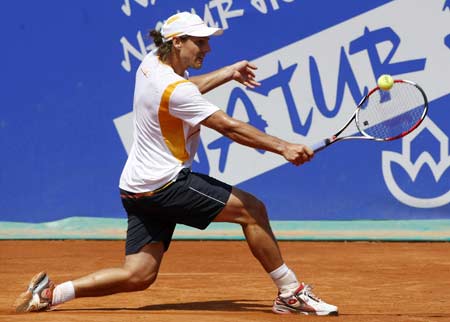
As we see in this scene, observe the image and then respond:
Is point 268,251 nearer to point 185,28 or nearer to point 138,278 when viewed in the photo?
point 138,278

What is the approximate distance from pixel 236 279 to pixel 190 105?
1955mm

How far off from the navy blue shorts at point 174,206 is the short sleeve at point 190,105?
265 mm

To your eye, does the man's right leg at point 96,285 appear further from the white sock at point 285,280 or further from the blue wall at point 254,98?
the blue wall at point 254,98

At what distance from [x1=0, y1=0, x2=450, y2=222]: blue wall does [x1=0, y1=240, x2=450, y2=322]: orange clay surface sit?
0.41 m

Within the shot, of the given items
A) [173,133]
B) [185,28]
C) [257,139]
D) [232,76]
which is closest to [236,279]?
[232,76]

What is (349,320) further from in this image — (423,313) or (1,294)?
(1,294)

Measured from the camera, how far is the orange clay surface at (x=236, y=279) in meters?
4.89

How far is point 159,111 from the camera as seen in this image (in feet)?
15.9

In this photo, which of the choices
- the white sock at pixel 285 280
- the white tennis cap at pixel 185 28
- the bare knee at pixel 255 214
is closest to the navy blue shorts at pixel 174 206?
the bare knee at pixel 255 214

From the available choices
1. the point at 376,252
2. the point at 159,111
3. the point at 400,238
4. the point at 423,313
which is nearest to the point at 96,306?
the point at 159,111

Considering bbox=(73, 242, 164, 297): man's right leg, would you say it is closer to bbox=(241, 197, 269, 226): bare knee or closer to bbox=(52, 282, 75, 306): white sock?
bbox=(52, 282, 75, 306): white sock

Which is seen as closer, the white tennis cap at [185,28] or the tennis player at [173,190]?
the tennis player at [173,190]

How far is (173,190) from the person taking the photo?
4.81m

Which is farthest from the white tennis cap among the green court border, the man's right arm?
the green court border
